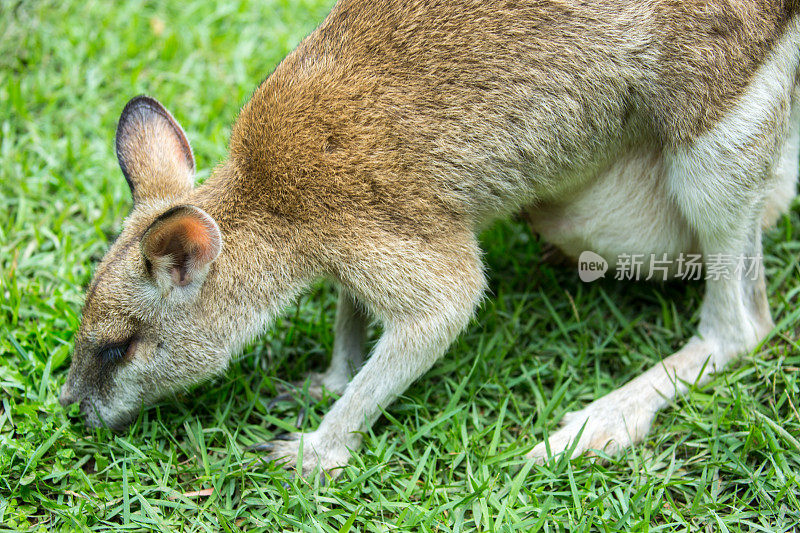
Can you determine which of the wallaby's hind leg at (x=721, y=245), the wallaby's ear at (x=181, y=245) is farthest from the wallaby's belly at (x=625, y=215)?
the wallaby's ear at (x=181, y=245)

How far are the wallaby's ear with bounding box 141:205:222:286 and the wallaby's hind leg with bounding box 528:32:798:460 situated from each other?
5.81 ft

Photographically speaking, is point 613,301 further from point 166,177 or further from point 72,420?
point 72,420

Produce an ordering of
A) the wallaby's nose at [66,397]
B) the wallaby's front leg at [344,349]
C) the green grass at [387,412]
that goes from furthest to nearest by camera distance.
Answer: the wallaby's front leg at [344,349] → the wallaby's nose at [66,397] → the green grass at [387,412]

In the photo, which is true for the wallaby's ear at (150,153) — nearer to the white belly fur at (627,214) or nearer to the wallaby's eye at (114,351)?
the wallaby's eye at (114,351)

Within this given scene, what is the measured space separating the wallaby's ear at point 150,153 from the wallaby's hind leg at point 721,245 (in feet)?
7.10

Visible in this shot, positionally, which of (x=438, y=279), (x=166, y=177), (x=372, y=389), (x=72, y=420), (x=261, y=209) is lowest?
(x=372, y=389)

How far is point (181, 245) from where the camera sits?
10.2 feet

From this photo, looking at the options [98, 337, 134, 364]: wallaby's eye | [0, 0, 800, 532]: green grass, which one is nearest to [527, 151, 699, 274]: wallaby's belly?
[0, 0, 800, 532]: green grass

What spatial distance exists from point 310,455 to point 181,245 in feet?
3.73

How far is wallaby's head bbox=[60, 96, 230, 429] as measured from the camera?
123 inches

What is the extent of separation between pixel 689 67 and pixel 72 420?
10.8 ft

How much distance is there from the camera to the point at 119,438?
347 centimetres

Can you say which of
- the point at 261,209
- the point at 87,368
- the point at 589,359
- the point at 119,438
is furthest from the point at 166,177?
the point at 589,359

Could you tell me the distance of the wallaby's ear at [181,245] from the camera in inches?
118
